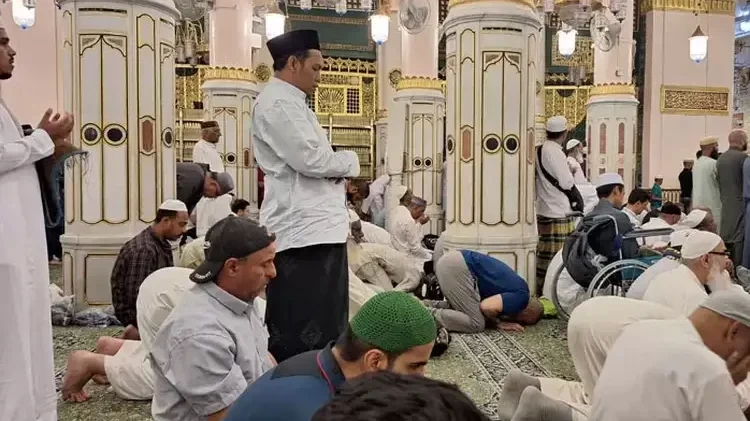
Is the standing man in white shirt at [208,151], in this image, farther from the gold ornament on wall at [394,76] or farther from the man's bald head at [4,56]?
the gold ornament on wall at [394,76]

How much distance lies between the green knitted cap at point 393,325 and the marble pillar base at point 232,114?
22.3 feet

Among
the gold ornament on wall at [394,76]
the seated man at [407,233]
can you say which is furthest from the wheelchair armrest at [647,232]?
the gold ornament on wall at [394,76]

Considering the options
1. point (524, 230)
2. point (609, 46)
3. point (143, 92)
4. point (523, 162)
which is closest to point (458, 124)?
point (523, 162)

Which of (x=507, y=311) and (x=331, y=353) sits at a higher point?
(x=331, y=353)

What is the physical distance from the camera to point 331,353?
1218mm

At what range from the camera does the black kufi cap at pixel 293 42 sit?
2.30 metres

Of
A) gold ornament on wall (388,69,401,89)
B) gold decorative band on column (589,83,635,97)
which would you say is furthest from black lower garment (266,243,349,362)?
gold ornament on wall (388,69,401,89)

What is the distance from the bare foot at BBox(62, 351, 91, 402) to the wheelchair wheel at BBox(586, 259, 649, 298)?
2460mm

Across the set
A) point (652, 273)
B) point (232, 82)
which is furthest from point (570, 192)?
point (232, 82)

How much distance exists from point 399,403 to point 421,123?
8.15 metres

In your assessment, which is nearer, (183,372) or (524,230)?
(183,372)

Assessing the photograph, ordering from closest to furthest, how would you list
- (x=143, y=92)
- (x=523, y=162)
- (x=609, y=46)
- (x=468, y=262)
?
(x=468, y=262) < (x=143, y=92) < (x=523, y=162) < (x=609, y=46)

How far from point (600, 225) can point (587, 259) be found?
0.21 m

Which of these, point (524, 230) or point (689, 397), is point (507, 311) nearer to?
point (524, 230)
